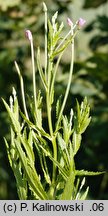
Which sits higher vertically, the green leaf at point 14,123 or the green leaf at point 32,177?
the green leaf at point 14,123

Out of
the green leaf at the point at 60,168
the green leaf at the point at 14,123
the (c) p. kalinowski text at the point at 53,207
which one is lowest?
the (c) p. kalinowski text at the point at 53,207

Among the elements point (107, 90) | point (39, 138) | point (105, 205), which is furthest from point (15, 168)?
point (107, 90)

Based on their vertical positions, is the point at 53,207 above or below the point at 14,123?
below

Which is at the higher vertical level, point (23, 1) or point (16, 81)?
point (23, 1)

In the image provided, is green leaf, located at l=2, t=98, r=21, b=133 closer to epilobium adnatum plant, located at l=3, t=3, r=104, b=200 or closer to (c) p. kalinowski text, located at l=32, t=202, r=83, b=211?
epilobium adnatum plant, located at l=3, t=3, r=104, b=200

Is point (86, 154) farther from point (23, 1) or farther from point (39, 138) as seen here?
point (39, 138)

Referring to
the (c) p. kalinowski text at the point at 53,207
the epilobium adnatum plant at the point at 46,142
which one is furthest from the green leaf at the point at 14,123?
the (c) p. kalinowski text at the point at 53,207

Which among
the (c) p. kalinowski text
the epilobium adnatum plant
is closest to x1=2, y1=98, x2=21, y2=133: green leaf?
the epilobium adnatum plant

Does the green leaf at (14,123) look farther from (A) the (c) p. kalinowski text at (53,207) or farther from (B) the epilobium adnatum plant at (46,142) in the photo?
(A) the (c) p. kalinowski text at (53,207)
